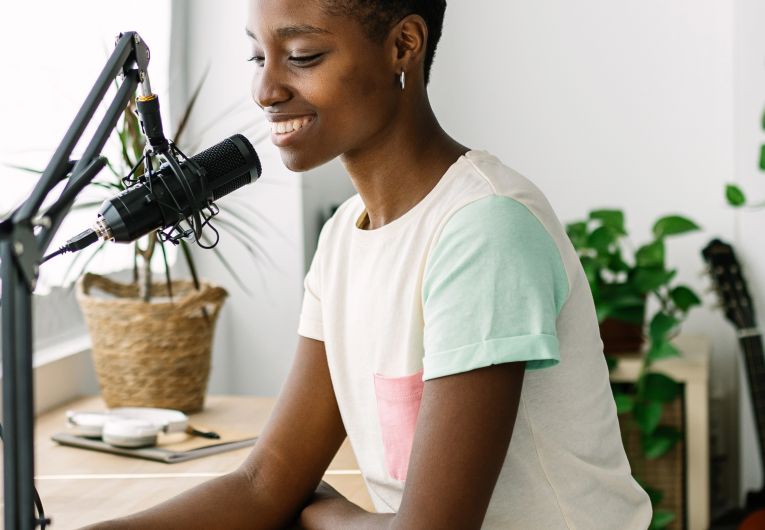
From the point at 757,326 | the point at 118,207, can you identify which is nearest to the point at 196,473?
the point at 118,207

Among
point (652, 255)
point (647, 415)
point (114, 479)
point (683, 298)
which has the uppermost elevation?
point (652, 255)

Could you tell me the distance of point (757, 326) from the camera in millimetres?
2699

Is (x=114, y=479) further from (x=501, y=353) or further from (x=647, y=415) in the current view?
(x=647, y=415)

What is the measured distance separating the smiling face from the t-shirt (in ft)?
0.36

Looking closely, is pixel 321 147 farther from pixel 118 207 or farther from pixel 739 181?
pixel 739 181

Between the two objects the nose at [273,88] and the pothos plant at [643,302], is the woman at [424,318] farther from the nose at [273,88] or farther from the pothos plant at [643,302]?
the pothos plant at [643,302]

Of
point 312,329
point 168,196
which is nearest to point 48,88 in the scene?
point 312,329

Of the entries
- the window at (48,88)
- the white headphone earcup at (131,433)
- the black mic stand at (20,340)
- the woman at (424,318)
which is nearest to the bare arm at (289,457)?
the woman at (424,318)

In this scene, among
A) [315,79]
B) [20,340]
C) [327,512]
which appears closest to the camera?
[20,340]

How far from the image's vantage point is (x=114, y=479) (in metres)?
1.57

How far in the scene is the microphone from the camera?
785 mm

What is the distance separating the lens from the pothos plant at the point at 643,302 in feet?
8.18

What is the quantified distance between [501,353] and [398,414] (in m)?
0.19

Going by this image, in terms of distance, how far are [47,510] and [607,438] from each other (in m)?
0.76
